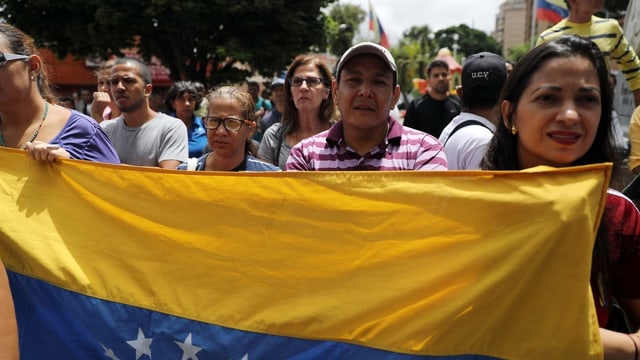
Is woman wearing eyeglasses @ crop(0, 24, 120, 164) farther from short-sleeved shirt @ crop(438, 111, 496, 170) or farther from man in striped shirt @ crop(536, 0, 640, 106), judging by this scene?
man in striped shirt @ crop(536, 0, 640, 106)

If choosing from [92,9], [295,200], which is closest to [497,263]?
[295,200]

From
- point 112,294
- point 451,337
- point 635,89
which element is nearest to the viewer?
point 451,337

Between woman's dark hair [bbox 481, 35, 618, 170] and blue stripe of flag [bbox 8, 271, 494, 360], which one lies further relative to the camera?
blue stripe of flag [bbox 8, 271, 494, 360]

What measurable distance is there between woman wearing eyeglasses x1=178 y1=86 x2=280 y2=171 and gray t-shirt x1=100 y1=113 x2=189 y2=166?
86 cm

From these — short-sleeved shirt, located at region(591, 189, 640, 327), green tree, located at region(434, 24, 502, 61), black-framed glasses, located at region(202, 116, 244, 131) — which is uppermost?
green tree, located at region(434, 24, 502, 61)

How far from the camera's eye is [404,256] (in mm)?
1683

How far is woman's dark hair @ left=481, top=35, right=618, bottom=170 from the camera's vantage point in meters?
1.63

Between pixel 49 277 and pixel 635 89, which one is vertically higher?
pixel 635 89

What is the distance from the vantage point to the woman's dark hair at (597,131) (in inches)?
61.2

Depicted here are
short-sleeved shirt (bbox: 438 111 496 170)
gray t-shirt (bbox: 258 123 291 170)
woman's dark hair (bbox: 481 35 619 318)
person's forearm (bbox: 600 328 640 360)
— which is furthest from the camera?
gray t-shirt (bbox: 258 123 291 170)

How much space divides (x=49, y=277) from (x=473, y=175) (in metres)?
1.67

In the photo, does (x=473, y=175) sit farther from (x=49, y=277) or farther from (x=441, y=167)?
(x=49, y=277)

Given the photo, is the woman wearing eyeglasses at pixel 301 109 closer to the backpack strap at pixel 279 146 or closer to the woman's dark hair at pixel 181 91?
the backpack strap at pixel 279 146

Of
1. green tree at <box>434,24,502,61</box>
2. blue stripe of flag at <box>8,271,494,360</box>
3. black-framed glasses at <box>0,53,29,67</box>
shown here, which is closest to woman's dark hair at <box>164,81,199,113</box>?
black-framed glasses at <box>0,53,29,67</box>
